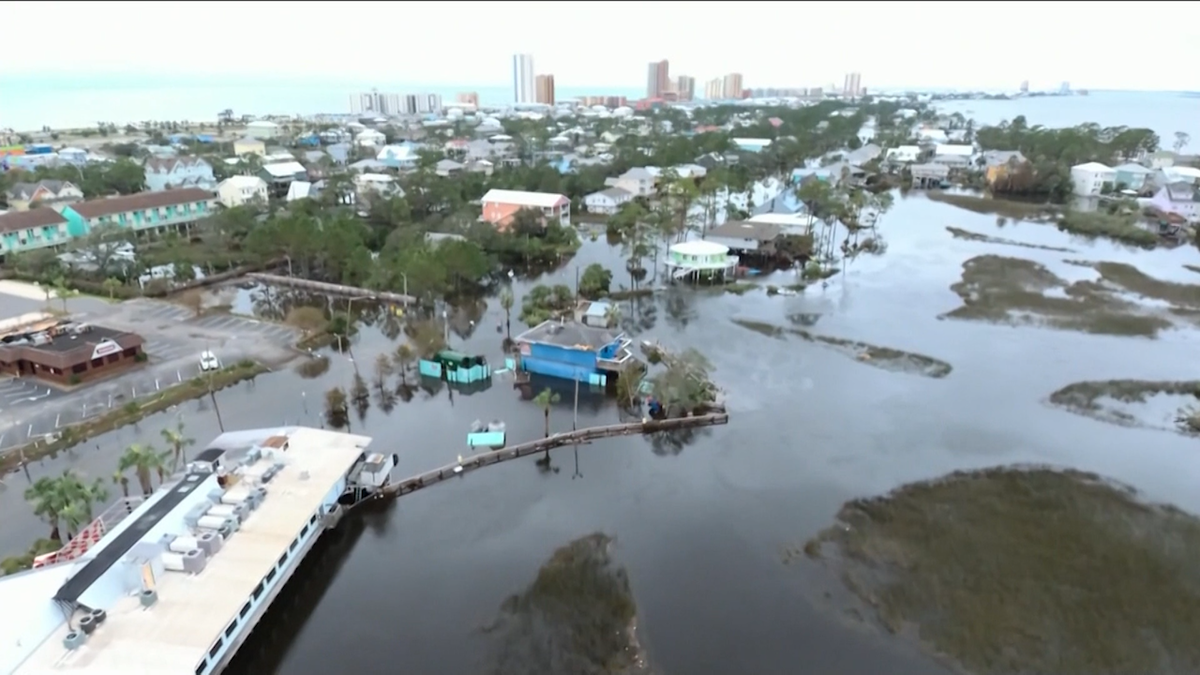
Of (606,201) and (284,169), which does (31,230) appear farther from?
(606,201)

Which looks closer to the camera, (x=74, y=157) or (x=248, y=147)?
(x=74, y=157)

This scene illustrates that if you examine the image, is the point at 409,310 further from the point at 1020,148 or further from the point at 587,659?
the point at 1020,148

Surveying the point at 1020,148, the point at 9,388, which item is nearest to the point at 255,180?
the point at 9,388

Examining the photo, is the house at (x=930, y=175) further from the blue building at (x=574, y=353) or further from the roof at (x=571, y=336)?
the blue building at (x=574, y=353)

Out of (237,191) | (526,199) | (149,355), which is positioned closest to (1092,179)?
(526,199)

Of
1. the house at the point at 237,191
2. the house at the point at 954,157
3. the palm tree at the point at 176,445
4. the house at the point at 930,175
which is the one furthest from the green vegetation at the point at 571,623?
the house at the point at 954,157

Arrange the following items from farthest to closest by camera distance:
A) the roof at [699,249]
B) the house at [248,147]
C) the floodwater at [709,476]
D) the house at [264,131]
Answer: the house at [264,131] → the house at [248,147] → the roof at [699,249] → the floodwater at [709,476]
